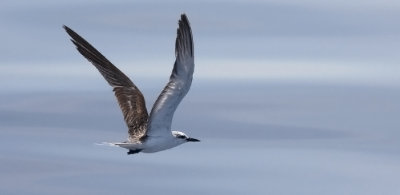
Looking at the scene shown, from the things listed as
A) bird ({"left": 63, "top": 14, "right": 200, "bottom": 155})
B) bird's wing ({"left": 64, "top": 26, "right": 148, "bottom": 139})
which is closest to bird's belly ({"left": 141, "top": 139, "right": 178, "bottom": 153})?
bird ({"left": 63, "top": 14, "right": 200, "bottom": 155})

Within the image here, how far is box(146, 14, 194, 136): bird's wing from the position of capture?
12492mm

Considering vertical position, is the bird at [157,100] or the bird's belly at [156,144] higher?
the bird at [157,100]

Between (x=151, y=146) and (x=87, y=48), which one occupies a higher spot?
(x=87, y=48)

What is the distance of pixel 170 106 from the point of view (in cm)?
1309

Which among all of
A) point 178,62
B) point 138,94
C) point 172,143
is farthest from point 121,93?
point 178,62

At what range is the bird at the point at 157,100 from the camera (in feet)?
41.4

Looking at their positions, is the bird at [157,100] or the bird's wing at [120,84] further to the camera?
the bird's wing at [120,84]

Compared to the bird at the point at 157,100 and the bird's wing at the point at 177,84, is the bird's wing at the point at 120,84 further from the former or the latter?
the bird's wing at the point at 177,84

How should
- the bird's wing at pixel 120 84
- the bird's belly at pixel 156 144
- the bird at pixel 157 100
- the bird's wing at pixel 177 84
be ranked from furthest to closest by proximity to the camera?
the bird's wing at pixel 120 84 < the bird's belly at pixel 156 144 < the bird at pixel 157 100 < the bird's wing at pixel 177 84

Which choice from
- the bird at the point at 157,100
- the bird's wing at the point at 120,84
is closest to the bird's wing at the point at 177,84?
the bird at the point at 157,100

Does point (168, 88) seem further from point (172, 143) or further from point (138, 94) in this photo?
point (138, 94)

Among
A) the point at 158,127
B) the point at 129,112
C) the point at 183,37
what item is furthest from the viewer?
the point at 129,112

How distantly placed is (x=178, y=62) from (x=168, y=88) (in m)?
0.32

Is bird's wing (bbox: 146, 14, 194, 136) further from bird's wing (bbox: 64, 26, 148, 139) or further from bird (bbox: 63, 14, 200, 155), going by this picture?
bird's wing (bbox: 64, 26, 148, 139)
